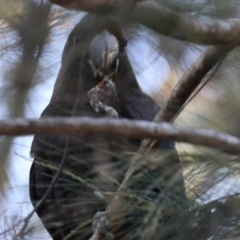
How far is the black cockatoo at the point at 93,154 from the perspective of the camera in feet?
4.16

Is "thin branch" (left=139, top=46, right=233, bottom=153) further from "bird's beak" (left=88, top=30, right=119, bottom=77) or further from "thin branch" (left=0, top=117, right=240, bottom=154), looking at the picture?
"bird's beak" (left=88, top=30, right=119, bottom=77)

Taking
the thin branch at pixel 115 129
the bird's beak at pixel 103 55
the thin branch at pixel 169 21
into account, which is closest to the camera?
the thin branch at pixel 115 129

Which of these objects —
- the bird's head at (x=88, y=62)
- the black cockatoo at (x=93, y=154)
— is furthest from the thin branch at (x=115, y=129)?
the bird's head at (x=88, y=62)

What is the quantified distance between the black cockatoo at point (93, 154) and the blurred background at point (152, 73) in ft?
0.18

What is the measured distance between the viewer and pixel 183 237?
1263mm

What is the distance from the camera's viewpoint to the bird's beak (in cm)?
209

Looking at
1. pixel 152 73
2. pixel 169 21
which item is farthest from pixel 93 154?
pixel 169 21

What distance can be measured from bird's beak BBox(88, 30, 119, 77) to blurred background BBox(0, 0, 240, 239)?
24 cm

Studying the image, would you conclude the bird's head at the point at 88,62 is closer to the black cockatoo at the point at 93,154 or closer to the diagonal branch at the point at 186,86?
the black cockatoo at the point at 93,154

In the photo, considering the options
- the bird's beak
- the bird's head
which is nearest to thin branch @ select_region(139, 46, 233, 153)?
the bird's head

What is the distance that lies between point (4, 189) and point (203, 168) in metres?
1.10

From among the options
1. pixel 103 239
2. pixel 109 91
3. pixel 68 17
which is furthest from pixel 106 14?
pixel 109 91

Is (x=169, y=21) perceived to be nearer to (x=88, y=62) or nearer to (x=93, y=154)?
(x=93, y=154)

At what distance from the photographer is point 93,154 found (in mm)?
1653
